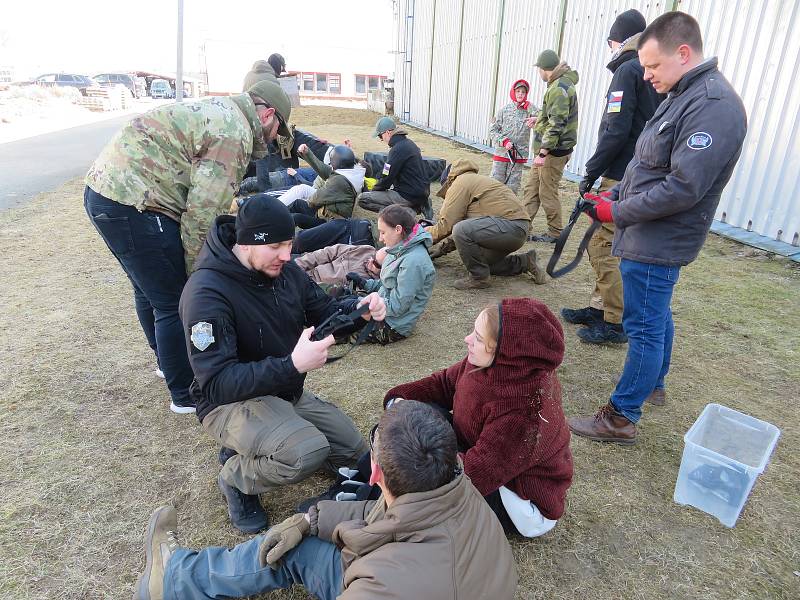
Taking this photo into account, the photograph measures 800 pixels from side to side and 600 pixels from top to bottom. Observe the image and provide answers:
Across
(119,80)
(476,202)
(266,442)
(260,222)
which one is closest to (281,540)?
(266,442)

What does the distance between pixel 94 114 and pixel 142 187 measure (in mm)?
24272

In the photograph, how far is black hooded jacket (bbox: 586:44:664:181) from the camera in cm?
372

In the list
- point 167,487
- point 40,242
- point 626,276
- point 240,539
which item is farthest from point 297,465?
point 40,242

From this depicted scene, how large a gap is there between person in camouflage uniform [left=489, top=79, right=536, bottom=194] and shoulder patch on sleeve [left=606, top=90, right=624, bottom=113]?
339cm

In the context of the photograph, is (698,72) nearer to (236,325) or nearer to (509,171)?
(236,325)

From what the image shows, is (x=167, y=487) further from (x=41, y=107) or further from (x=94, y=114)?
(x=41, y=107)

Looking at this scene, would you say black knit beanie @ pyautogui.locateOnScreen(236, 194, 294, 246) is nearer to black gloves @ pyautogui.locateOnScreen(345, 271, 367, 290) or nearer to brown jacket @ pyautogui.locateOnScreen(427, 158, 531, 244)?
black gloves @ pyautogui.locateOnScreen(345, 271, 367, 290)

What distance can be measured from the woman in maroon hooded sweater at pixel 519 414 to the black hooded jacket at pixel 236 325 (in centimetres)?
76

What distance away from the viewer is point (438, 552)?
1355 millimetres

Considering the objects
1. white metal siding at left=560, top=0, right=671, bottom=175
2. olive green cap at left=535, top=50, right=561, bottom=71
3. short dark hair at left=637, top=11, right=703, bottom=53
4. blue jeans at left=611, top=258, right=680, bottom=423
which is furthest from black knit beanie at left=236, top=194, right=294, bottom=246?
white metal siding at left=560, top=0, right=671, bottom=175

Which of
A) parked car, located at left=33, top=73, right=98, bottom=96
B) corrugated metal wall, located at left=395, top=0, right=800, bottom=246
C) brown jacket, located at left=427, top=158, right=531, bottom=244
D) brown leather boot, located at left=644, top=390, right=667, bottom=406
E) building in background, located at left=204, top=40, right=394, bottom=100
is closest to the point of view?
brown leather boot, located at left=644, top=390, right=667, bottom=406

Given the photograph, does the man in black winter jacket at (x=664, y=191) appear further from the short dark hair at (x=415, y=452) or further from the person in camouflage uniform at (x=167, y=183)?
the person in camouflage uniform at (x=167, y=183)

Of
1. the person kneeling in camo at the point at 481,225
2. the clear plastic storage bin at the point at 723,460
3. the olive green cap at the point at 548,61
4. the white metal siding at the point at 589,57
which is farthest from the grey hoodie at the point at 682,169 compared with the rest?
the white metal siding at the point at 589,57

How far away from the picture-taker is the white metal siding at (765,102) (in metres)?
5.66
